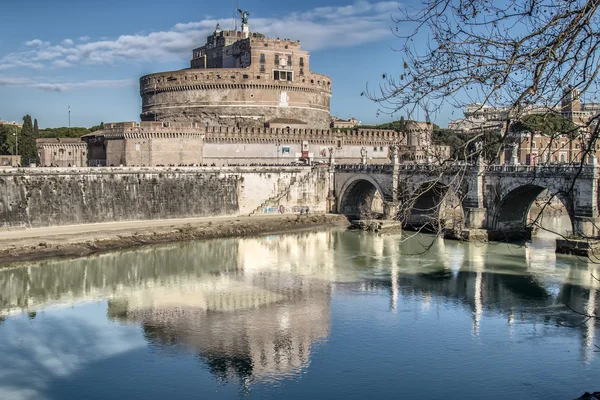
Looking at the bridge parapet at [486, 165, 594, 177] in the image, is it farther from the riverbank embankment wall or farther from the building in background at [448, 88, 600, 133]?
the building in background at [448, 88, 600, 133]

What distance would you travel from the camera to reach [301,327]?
16172 mm

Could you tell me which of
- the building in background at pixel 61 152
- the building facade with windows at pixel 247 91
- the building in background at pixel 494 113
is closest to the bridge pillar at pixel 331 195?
the building facade with windows at pixel 247 91

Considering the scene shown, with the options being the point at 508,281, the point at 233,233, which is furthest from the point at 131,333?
the point at 233,233

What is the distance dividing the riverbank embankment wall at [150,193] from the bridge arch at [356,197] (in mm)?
1214

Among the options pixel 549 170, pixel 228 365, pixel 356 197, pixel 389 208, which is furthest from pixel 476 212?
pixel 228 365

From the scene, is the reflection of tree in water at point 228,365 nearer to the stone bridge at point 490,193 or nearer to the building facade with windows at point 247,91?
the stone bridge at point 490,193

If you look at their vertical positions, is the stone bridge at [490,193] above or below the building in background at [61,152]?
below

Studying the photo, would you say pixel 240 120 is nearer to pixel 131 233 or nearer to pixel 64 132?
pixel 64 132

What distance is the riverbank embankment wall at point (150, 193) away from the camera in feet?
95.1

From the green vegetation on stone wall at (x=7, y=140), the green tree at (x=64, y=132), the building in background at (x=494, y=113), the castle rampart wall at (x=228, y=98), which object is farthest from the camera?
the green tree at (x=64, y=132)

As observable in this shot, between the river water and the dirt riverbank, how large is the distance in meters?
1.24

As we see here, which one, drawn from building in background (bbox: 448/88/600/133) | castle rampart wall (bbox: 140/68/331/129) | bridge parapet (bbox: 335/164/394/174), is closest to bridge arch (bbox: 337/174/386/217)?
bridge parapet (bbox: 335/164/394/174)

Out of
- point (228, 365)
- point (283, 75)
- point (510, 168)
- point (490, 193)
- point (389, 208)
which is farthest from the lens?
point (283, 75)

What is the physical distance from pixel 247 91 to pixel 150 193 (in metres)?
15.1
